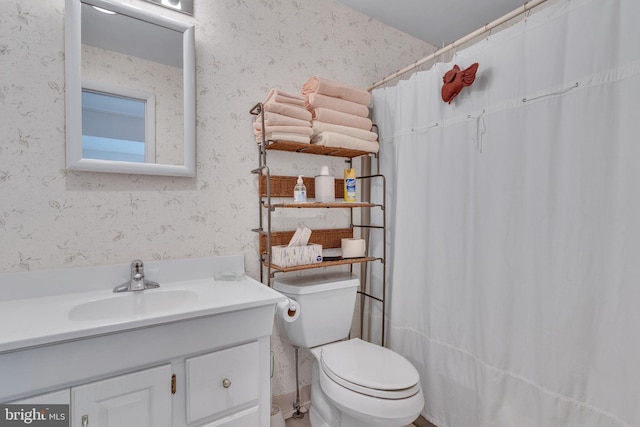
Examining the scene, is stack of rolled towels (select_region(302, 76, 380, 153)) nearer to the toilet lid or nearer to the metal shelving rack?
the metal shelving rack

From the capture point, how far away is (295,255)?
5.10ft

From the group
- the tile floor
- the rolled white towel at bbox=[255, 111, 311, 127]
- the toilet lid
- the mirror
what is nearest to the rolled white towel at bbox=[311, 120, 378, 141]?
the rolled white towel at bbox=[255, 111, 311, 127]

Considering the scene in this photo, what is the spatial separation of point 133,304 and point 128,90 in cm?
89

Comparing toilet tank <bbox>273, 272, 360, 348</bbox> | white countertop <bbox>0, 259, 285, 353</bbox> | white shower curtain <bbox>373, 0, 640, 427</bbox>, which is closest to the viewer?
white countertop <bbox>0, 259, 285, 353</bbox>

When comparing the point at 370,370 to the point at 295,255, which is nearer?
the point at 370,370

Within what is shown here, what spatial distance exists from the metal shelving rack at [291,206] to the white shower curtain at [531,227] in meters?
0.24

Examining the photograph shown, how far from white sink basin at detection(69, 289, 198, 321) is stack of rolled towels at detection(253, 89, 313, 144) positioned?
31.6 inches

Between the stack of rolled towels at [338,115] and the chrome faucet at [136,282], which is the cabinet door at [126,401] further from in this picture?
the stack of rolled towels at [338,115]

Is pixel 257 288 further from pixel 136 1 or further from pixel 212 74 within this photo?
pixel 136 1

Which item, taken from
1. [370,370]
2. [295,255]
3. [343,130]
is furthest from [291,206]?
[370,370]

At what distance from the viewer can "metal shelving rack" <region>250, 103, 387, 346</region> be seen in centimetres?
151

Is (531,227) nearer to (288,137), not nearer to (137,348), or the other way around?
(288,137)

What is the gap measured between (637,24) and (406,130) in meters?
0.94

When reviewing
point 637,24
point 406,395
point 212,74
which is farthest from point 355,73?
point 406,395
